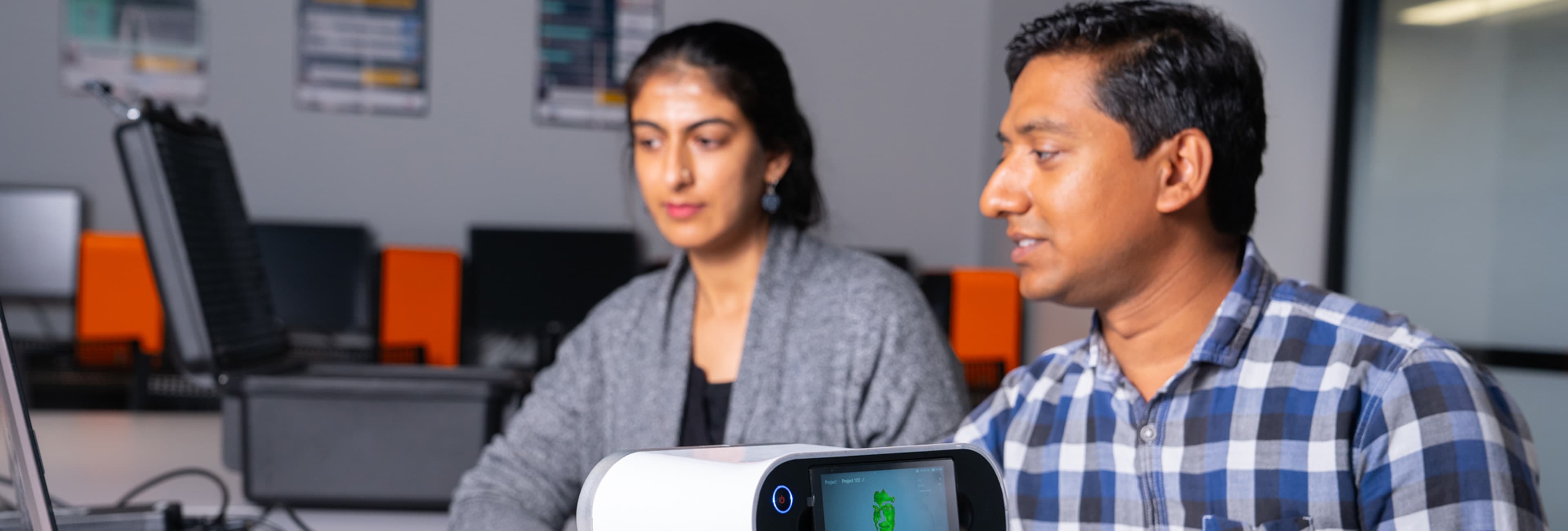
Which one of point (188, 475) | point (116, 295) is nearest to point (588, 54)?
point (116, 295)

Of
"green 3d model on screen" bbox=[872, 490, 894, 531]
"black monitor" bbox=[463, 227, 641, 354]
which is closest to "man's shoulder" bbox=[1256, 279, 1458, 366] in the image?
"green 3d model on screen" bbox=[872, 490, 894, 531]

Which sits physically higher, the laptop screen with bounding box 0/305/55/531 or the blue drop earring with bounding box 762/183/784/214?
the blue drop earring with bounding box 762/183/784/214

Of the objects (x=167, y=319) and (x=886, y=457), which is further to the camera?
(x=167, y=319)

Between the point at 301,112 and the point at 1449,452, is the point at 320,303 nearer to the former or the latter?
the point at 301,112

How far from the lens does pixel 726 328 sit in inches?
56.6

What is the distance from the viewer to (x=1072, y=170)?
94 cm

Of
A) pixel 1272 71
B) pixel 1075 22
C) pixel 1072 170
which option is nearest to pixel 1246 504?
pixel 1072 170

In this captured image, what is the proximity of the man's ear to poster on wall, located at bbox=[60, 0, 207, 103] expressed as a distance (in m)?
4.19

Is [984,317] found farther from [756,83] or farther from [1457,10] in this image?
[756,83]

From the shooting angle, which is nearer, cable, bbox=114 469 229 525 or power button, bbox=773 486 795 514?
power button, bbox=773 486 795 514

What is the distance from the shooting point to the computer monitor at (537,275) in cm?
429

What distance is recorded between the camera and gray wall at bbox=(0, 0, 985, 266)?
419cm

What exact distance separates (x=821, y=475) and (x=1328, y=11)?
222 centimetres

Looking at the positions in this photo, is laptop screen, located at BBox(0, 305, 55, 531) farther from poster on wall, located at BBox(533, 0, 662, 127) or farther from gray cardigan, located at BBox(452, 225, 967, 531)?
poster on wall, located at BBox(533, 0, 662, 127)
